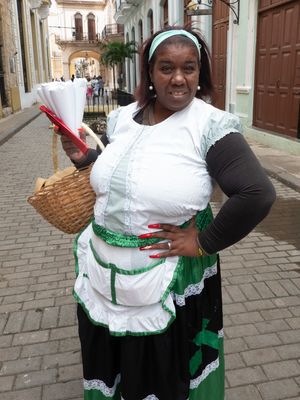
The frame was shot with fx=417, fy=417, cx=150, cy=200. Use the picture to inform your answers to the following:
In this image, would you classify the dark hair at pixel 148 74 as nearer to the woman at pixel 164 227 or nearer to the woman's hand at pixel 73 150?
the woman at pixel 164 227

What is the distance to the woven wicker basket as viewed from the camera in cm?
165

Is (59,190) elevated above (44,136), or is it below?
above

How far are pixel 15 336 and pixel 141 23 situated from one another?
24.8 meters

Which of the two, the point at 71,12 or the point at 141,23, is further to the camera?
the point at 71,12

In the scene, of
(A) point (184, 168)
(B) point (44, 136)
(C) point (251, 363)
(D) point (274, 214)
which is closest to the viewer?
(A) point (184, 168)

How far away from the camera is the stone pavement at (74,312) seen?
2.47m

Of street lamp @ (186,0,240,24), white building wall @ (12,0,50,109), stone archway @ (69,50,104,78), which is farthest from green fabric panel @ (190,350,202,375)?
stone archway @ (69,50,104,78)

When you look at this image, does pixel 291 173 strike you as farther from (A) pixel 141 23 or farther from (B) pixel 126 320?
(A) pixel 141 23

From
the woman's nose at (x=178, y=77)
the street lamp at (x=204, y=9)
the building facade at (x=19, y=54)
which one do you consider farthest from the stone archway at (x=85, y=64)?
the woman's nose at (x=178, y=77)

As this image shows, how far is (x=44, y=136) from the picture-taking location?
13.2m

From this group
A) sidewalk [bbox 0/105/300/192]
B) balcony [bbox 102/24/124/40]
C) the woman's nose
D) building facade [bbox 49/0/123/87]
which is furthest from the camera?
building facade [bbox 49/0/123/87]

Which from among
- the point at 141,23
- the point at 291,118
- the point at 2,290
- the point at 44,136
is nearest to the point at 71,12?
the point at 141,23

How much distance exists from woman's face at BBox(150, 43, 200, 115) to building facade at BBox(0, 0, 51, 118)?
16.7 meters

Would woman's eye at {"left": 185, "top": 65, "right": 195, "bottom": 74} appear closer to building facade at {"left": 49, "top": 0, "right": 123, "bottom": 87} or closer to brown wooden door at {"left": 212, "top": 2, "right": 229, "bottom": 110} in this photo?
brown wooden door at {"left": 212, "top": 2, "right": 229, "bottom": 110}
